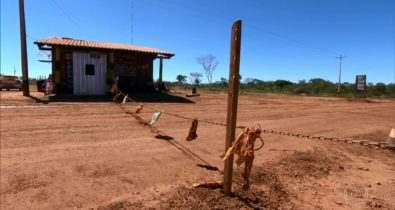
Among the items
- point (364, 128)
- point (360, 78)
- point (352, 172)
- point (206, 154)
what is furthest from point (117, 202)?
point (360, 78)

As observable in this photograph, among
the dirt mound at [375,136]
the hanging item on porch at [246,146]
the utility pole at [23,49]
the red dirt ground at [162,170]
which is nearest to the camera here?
the hanging item on porch at [246,146]

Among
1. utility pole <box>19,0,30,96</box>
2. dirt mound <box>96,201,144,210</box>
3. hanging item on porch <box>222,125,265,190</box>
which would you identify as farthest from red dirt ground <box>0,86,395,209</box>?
utility pole <box>19,0,30,96</box>

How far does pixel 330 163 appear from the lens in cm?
666

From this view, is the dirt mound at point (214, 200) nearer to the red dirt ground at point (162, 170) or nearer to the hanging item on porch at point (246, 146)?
the red dirt ground at point (162, 170)

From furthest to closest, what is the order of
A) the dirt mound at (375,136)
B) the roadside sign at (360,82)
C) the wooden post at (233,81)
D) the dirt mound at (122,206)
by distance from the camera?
the roadside sign at (360,82) < the dirt mound at (375,136) < the dirt mound at (122,206) < the wooden post at (233,81)

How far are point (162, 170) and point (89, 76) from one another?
47.7ft

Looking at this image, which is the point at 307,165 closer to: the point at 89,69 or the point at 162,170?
the point at 162,170

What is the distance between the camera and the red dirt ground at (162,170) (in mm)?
4461

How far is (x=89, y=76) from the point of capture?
1870 centimetres

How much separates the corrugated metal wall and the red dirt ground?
30.3 ft

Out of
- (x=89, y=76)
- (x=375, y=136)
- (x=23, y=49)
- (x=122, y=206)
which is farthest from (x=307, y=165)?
(x=23, y=49)

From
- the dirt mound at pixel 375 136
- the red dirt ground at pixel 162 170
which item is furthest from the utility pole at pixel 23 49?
the dirt mound at pixel 375 136

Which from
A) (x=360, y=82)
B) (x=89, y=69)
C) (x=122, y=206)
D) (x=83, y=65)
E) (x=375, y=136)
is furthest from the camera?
(x=360, y=82)

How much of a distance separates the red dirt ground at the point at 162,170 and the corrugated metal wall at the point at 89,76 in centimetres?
922
